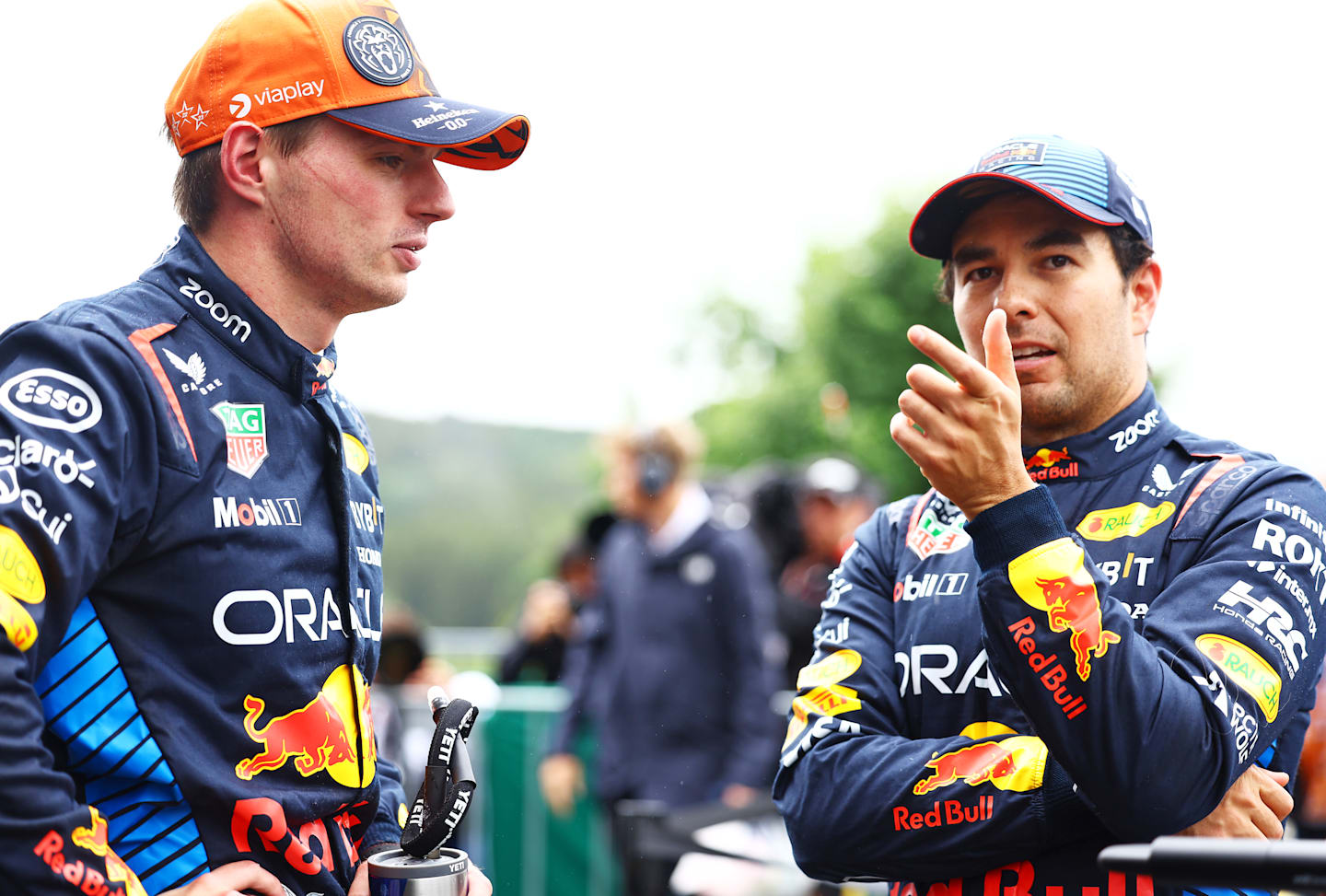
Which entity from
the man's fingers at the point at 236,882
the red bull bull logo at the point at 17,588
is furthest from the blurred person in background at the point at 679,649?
the red bull bull logo at the point at 17,588

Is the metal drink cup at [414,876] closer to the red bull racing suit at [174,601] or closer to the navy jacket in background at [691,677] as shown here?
the red bull racing suit at [174,601]

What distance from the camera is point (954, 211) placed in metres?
2.63

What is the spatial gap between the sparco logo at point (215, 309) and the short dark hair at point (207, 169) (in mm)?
197

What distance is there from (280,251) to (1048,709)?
63.8 inches

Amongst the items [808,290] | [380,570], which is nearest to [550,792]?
[380,570]

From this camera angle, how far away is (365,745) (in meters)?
2.35

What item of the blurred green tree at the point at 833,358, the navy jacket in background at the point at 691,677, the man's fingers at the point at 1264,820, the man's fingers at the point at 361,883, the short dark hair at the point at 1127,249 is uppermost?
the short dark hair at the point at 1127,249

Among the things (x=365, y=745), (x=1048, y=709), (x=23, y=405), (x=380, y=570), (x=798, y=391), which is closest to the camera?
(x=23, y=405)

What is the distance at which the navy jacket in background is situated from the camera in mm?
6035

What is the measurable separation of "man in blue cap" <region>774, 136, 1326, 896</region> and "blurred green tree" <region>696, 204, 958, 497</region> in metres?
22.9

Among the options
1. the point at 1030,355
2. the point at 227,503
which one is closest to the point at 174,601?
the point at 227,503

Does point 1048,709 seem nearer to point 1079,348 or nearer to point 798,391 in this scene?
point 1079,348

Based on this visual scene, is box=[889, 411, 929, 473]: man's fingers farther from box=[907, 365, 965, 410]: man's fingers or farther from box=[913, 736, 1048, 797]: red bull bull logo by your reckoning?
box=[913, 736, 1048, 797]: red bull bull logo

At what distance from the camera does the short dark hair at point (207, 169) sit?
237 cm
